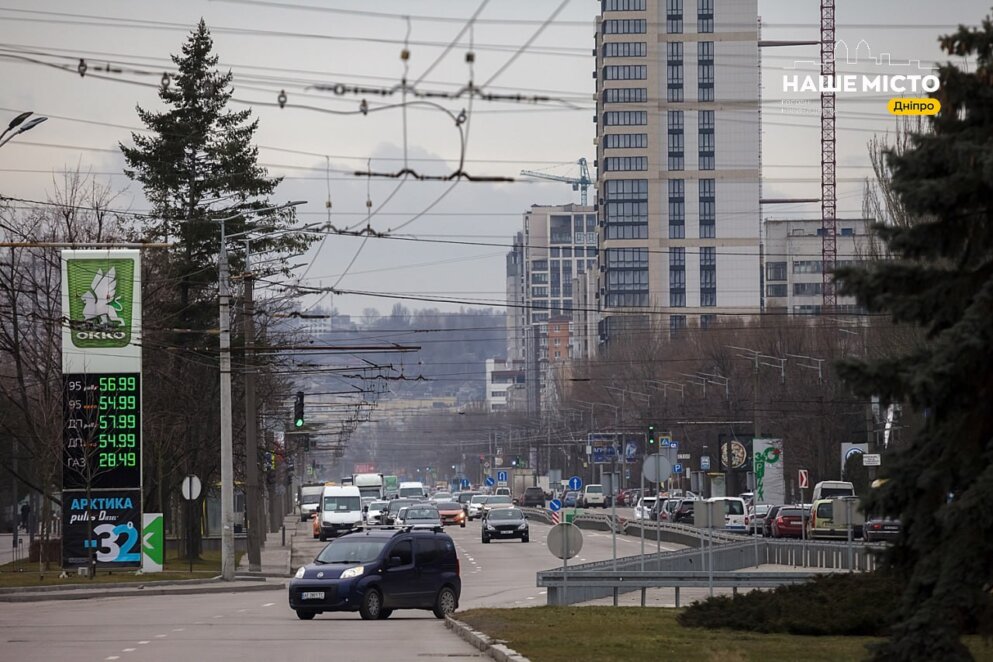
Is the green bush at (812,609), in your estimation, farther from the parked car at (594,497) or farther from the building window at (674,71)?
the building window at (674,71)

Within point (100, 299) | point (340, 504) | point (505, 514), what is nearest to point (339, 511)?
point (340, 504)

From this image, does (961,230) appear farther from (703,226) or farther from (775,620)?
(703,226)

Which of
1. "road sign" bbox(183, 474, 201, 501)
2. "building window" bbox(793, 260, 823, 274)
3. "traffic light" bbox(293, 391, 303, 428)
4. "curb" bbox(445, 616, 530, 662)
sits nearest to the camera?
"curb" bbox(445, 616, 530, 662)

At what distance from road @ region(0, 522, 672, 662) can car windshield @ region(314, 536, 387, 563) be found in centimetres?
113

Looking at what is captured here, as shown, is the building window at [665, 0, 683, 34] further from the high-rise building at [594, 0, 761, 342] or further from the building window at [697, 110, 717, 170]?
the building window at [697, 110, 717, 170]

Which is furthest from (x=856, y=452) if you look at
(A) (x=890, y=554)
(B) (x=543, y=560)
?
(A) (x=890, y=554)

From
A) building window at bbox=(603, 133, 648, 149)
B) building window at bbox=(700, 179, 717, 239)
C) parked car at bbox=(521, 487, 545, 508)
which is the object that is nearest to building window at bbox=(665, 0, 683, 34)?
building window at bbox=(603, 133, 648, 149)

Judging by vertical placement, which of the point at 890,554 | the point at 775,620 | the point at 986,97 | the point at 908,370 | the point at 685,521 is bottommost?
the point at 685,521

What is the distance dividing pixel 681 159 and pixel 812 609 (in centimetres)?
16924

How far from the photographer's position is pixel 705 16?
18625 cm

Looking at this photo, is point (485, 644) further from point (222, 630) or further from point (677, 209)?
point (677, 209)

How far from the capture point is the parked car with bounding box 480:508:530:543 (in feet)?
230

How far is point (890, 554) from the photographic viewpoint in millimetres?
13797

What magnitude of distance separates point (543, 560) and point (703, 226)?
455 feet
